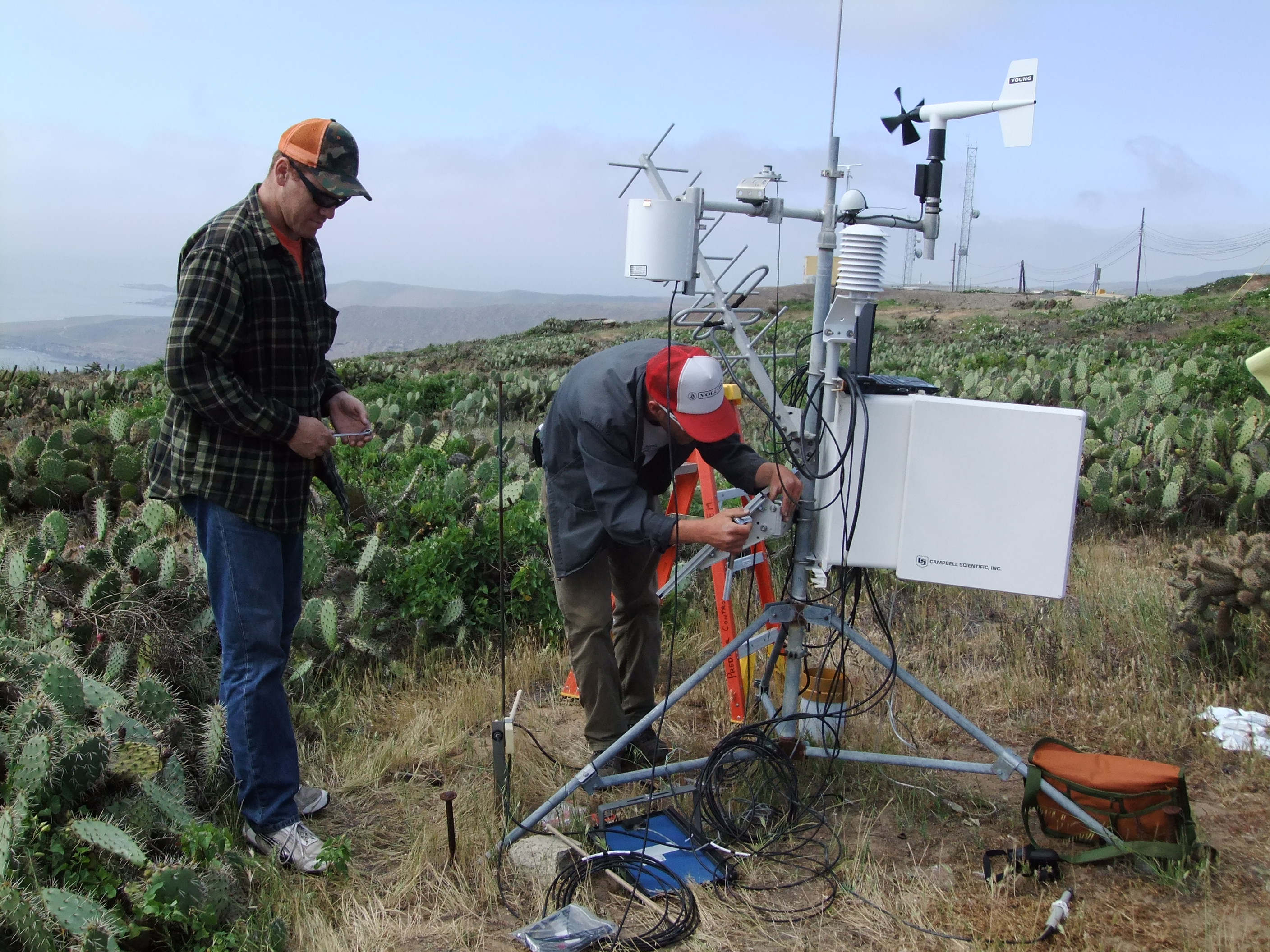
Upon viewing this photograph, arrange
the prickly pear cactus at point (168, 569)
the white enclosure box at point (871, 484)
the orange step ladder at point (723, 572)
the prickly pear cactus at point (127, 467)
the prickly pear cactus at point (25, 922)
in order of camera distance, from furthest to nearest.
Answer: the prickly pear cactus at point (127, 467) < the prickly pear cactus at point (168, 569) < the orange step ladder at point (723, 572) < the white enclosure box at point (871, 484) < the prickly pear cactus at point (25, 922)

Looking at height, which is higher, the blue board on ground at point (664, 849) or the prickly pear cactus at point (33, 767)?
the prickly pear cactus at point (33, 767)

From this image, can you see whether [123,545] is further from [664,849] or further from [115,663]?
[664,849]

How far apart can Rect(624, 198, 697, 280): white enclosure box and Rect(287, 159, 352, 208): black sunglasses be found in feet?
2.86

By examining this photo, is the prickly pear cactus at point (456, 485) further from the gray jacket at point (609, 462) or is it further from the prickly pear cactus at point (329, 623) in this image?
the gray jacket at point (609, 462)

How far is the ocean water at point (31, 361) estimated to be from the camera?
15.3 m

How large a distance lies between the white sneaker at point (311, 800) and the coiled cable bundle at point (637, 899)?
3.15 feet

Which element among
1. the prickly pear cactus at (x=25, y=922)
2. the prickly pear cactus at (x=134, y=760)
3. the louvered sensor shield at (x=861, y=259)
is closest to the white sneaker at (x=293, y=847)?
the prickly pear cactus at (x=134, y=760)

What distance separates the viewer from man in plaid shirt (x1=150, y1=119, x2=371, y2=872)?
308 cm

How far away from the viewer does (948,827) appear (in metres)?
3.64

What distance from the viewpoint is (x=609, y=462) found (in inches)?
136

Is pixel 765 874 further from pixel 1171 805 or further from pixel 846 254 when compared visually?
pixel 846 254

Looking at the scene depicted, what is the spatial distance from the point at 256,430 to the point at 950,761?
2465mm

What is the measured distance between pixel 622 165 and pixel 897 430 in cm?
120

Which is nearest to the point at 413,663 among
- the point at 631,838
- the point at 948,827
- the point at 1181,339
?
the point at 631,838
